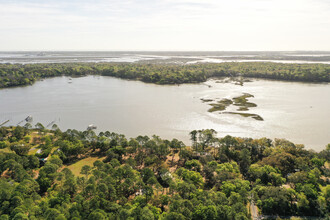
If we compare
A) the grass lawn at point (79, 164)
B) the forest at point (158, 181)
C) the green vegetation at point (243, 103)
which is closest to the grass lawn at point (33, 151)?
the forest at point (158, 181)

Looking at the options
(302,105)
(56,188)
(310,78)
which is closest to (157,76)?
(302,105)

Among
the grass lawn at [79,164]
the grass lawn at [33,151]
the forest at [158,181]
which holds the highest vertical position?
the forest at [158,181]

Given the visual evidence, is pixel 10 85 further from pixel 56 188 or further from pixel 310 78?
pixel 310 78

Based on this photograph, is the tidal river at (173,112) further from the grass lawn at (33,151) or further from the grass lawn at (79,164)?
the grass lawn at (79,164)

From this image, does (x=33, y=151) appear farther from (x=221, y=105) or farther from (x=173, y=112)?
(x=221, y=105)

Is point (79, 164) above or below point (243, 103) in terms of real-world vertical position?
below

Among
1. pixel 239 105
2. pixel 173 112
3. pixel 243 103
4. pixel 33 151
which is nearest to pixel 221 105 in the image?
pixel 239 105
